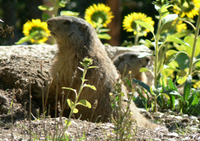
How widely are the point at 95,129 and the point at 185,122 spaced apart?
1.53 meters

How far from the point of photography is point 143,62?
6.45 metres

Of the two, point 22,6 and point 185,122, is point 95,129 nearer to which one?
point 185,122

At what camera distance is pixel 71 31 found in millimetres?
4312

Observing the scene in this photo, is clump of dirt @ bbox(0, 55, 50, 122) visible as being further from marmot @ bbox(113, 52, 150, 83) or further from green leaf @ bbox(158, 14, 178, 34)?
marmot @ bbox(113, 52, 150, 83)

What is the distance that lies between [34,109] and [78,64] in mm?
825

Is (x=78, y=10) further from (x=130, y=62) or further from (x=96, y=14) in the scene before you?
(x=130, y=62)

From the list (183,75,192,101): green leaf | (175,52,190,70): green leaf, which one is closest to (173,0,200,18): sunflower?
(175,52,190,70): green leaf

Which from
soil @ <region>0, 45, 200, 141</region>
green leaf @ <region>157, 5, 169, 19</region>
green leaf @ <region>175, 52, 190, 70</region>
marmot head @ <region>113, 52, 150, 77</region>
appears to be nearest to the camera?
soil @ <region>0, 45, 200, 141</region>

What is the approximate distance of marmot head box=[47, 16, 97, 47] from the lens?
4.26m

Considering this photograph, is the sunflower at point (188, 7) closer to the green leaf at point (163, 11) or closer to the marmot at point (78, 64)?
the green leaf at point (163, 11)

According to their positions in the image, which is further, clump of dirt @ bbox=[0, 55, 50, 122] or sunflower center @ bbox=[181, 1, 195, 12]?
sunflower center @ bbox=[181, 1, 195, 12]

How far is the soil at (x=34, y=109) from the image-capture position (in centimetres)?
304

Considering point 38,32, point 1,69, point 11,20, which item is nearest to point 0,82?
point 1,69

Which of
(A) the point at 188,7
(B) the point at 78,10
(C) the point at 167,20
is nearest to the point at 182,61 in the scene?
(A) the point at 188,7
